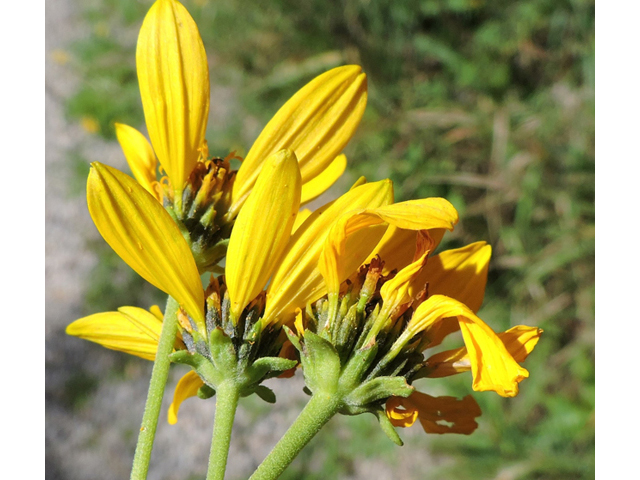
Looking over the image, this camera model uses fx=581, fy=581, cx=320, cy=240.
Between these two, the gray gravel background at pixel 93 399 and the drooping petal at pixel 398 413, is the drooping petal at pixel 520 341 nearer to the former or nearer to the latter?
the drooping petal at pixel 398 413

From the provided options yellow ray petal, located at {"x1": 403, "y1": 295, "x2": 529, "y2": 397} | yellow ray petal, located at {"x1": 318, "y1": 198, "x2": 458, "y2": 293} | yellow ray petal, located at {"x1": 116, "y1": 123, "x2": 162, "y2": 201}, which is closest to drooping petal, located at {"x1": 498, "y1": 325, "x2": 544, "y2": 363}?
yellow ray petal, located at {"x1": 403, "y1": 295, "x2": 529, "y2": 397}

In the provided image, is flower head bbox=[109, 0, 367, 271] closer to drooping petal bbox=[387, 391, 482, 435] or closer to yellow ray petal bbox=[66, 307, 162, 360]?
yellow ray petal bbox=[66, 307, 162, 360]

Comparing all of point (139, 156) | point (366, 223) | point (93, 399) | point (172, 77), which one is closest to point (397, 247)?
point (366, 223)

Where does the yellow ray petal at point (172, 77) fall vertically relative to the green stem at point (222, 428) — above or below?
above

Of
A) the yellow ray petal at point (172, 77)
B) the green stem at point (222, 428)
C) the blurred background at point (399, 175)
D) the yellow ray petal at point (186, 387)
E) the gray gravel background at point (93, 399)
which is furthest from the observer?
the gray gravel background at point (93, 399)

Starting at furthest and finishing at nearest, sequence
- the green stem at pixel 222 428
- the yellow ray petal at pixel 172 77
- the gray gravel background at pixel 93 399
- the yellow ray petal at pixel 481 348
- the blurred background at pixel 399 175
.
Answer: the gray gravel background at pixel 93 399, the blurred background at pixel 399 175, the yellow ray petal at pixel 172 77, the green stem at pixel 222 428, the yellow ray petal at pixel 481 348

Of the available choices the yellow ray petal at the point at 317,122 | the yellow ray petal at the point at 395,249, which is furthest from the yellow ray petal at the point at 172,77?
the yellow ray petal at the point at 395,249

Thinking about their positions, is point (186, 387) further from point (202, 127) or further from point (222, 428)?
point (202, 127)
